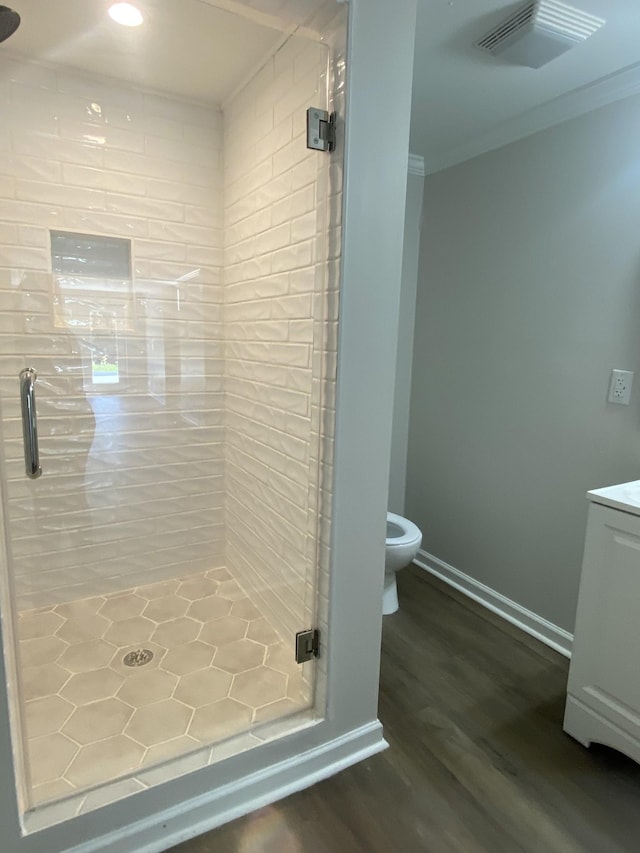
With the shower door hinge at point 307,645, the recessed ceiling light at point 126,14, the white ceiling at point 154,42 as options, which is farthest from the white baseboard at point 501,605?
the recessed ceiling light at point 126,14

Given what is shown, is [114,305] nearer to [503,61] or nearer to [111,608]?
[111,608]

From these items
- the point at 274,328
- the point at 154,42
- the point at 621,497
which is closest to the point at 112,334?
the point at 274,328

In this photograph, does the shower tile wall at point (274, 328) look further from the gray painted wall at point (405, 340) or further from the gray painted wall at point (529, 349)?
the gray painted wall at point (529, 349)

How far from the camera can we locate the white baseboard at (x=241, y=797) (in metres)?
1.22

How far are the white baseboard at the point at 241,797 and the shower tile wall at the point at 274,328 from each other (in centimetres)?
38

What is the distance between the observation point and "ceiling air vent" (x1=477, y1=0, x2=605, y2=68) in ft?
4.67

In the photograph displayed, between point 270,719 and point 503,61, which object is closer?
point 270,719

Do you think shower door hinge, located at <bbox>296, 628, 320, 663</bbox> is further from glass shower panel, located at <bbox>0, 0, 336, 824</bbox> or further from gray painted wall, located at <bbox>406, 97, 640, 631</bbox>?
gray painted wall, located at <bbox>406, 97, 640, 631</bbox>

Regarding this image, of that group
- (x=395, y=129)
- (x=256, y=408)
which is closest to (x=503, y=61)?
(x=395, y=129)

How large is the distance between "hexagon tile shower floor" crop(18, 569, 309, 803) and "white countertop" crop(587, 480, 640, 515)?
1107mm

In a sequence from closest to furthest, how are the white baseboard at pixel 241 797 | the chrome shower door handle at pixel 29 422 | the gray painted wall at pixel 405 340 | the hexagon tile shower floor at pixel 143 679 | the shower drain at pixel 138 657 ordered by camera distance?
the white baseboard at pixel 241 797
the hexagon tile shower floor at pixel 143 679
the chrome shower door handle at pixel 29 422
the shower drain at pixel 138 657
the gray painted wall at pixel 405 340

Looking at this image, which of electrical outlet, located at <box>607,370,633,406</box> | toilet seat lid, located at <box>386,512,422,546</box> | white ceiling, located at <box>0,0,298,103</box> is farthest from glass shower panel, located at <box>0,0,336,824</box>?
electrical outlet, located at <box>607,370,633,406</box>

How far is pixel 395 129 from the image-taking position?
1.29m

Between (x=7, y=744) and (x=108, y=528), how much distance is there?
1.21 meters
